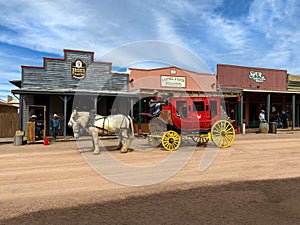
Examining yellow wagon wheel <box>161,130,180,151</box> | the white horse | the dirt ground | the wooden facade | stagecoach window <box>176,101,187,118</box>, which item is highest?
the wooden facade

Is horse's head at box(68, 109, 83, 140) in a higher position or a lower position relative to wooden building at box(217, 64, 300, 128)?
lower

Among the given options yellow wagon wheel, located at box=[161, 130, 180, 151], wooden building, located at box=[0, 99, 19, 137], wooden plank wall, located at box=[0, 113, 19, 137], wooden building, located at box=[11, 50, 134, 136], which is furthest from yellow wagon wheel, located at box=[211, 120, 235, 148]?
wooden plank wall, located at box=[0, 113, 19, 137]

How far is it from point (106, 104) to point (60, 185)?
13725 mm

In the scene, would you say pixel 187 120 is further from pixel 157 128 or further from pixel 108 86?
pixel 108 86

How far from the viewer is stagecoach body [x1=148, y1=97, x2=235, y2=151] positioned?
1021 cm

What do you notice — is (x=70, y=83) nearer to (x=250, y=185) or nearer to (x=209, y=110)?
(x=209, y=110)

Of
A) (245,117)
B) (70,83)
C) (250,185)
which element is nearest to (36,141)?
(70,83)

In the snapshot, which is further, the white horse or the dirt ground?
Result: the white horse

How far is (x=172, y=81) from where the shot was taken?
70.7 ft

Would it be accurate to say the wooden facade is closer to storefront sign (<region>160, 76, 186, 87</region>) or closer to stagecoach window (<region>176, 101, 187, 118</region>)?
storefront sign (<region>160, 76, 186, 87</region>)

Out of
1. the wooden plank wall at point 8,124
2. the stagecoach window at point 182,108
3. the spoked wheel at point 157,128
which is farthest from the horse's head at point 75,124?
the wooden plank wall at point 8,124

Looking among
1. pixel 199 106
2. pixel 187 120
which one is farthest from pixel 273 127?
pixel 187 120

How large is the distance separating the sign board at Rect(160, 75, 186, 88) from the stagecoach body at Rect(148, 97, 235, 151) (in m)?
10.6

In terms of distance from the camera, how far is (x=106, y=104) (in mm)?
18953
